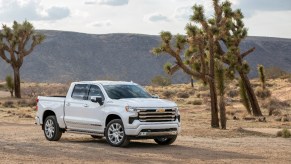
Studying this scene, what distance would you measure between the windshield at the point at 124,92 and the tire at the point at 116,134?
2.98 feet

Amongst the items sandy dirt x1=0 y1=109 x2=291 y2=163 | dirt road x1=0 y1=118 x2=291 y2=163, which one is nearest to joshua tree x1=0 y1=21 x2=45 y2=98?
sandy dirt x1=0 y1=109 x2=291 y2=163

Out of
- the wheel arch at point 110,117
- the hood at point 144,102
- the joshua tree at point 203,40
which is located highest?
the joshua tree at point 203,40

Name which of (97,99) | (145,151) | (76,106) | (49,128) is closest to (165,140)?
(145,151)

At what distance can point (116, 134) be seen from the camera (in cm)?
1655

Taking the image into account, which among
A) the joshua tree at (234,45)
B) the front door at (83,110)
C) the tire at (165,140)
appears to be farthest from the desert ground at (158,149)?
the joshua tree at (234,45)

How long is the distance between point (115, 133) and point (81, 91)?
7.10 feet

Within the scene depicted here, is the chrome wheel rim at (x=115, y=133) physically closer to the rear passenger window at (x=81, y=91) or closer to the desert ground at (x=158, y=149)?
the desert ground at (x=158, y=149)

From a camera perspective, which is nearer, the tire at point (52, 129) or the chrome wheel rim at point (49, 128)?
the tire at point (52, 129)

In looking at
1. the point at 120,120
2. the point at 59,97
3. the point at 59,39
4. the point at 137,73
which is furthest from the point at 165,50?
the point at 59,39

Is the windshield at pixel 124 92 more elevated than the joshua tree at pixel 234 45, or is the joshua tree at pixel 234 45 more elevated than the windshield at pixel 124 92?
the joshua tree at pixel 234 45

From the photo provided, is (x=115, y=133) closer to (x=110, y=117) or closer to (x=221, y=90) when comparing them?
(x=110, y=117)

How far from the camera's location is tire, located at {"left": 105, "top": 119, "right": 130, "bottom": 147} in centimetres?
1634

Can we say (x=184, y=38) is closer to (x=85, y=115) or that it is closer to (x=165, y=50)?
(x=165, y=50)

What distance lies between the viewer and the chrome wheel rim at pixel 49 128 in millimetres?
18594
